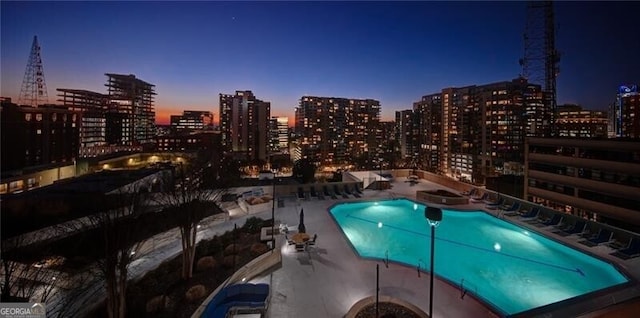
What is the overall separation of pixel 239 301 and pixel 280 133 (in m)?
112

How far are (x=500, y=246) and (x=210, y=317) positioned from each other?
1106 centimetres

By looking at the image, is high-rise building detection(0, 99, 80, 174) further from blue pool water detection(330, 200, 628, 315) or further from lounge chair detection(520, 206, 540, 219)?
lounge chair detection(520, 206, 540, 219)

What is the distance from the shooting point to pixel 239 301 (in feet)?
20.7

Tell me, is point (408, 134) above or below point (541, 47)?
below

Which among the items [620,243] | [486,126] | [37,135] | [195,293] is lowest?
[195,293]

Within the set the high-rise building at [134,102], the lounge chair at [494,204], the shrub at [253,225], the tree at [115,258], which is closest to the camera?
the tree at [115,258]

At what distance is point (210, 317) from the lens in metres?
5.82

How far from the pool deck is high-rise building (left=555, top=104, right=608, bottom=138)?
8207 centimetres

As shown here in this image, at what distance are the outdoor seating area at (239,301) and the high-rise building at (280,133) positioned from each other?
10522 centimetres

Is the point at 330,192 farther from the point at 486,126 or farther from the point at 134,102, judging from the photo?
the point at 134,102

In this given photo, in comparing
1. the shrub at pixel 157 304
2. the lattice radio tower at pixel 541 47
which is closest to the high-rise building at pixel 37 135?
the shrub at pixel 157 304

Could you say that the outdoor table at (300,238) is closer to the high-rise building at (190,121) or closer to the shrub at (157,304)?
the shrub at (157,304)

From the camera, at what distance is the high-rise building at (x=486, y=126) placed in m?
58.3

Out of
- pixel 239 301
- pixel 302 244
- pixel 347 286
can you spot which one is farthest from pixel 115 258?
pixel 302 244
